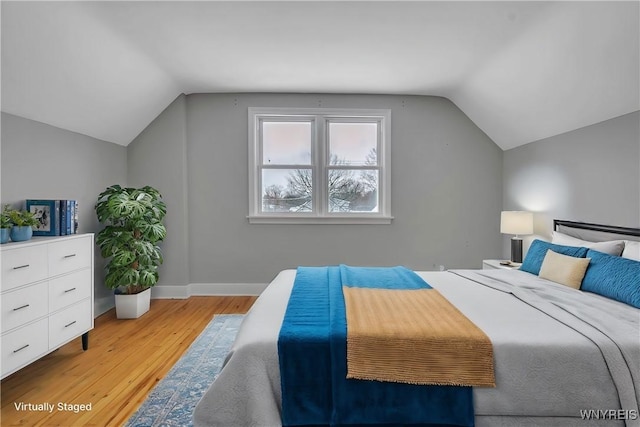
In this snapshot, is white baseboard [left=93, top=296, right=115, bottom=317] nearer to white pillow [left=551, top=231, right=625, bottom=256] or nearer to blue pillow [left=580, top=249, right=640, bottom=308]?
blue pillow [left=580, top=249, right=640, bottom=308]

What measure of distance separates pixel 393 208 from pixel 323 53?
204cm

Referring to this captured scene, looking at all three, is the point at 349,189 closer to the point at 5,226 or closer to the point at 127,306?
the point at 127,306

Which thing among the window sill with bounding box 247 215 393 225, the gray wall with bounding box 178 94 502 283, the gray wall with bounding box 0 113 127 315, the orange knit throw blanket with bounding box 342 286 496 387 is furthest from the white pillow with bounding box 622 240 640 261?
the gray wall with bounding box 0 113 127 315

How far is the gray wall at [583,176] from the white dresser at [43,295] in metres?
4.10

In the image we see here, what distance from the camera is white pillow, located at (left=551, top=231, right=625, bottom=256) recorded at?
228cm

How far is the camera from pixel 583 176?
9.27ft

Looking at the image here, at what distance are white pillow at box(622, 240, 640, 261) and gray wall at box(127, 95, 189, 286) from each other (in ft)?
13.6

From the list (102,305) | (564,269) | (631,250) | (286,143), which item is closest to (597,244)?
(631,250)

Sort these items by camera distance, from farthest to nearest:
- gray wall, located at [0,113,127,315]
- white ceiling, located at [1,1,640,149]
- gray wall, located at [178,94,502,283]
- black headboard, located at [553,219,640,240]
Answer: gray wall, located at [178,94,502,283]
gray wall, located at [0,113,127,315]
black headboard, located at [553,219,640,240]
white ceiling, located at [1,1,640,149]

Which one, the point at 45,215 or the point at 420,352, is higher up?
the point at 45,215

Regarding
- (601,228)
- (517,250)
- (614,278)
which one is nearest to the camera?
(614,278)

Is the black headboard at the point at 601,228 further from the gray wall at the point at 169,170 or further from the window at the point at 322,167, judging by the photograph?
the gray wall at the point at 169,170

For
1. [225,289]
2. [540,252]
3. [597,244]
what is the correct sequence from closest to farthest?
[597,244] < [540,252] < [225,289]

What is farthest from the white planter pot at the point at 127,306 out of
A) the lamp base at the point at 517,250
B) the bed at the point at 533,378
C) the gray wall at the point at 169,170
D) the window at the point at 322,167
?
the lamp base at the point at 517,250
